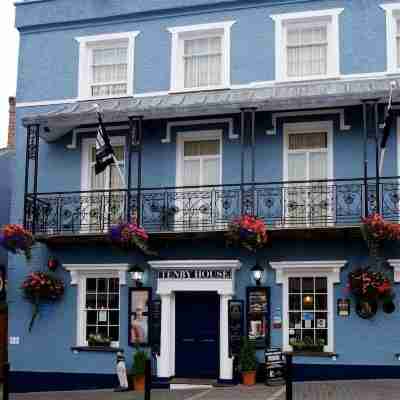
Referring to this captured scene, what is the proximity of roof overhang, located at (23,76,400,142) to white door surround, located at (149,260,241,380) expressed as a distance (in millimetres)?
3368

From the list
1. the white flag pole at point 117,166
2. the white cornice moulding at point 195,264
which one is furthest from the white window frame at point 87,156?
the white cornice moulding at point 195,264

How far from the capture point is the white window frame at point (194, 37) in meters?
18.6

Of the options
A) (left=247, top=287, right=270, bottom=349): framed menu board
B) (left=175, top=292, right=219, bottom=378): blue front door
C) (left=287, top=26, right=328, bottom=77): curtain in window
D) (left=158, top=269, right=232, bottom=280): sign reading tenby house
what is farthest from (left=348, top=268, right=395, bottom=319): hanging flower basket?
(left=287, top=26, right=328, bottom=77): curtain in window

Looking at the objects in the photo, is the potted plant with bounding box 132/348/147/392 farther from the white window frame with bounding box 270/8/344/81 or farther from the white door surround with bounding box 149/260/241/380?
the white window frame with bounding box 270/8/344/81

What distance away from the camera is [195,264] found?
17.5 meters

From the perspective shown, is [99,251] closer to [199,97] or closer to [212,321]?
[212,321]

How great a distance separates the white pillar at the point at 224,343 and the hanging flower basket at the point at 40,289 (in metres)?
3.90

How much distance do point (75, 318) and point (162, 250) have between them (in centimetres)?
263

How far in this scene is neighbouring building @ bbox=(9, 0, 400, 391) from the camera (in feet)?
55.4

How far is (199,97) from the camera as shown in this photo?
18297 mm

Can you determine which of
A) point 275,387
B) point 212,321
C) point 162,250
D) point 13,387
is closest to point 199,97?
point 162,250

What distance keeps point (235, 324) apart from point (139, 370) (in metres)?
2.33

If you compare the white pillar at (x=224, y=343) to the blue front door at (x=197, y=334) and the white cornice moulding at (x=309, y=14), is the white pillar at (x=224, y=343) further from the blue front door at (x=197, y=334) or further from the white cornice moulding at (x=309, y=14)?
the white cornice moulding at (x=309, y=14)

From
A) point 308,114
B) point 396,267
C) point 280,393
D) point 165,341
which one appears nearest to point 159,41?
point 308,114
